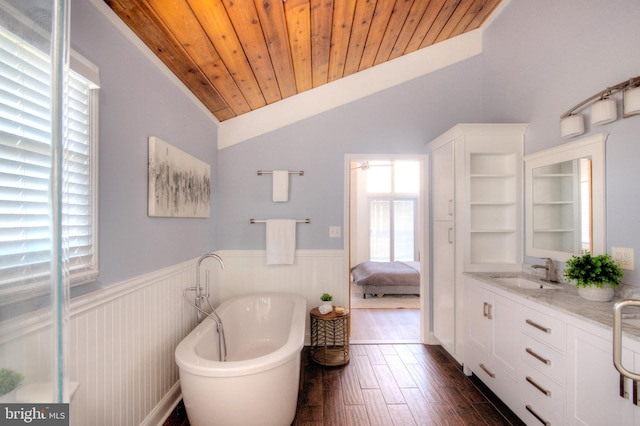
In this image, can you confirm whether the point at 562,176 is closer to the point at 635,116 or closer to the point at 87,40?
the point at 635,116

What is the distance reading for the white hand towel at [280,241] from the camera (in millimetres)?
2904

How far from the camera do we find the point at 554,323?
60.4 inches

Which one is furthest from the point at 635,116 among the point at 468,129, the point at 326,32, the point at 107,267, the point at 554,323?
the point at 107,267

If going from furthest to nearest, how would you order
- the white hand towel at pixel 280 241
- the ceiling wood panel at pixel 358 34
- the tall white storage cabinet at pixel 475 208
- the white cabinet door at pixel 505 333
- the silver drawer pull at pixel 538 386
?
1. the white hand towel at pixel 280 241
2. the tall white storage cabinet at pixel 475 208
3. the ceiling wood panel at pixel 358 34
4. the white cabinet door at pixel 505 333
5. the silver drawer pull at pixel 538 386

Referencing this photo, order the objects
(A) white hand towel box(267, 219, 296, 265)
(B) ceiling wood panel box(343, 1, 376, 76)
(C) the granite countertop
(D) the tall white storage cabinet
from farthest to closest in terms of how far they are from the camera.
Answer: (A) white hand towel box(267, 219, 296, 265) → (D) the tall white storage cabinet → (B) ceiling wood panel box(343, 1, 376, 76) → (C) the granite countertop

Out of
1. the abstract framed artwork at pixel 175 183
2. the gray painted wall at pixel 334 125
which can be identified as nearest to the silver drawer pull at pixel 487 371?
the gray painted wall at pixel 334 125

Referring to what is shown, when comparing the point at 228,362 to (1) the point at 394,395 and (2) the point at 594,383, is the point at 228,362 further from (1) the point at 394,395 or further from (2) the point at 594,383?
(2) the point at 594,383

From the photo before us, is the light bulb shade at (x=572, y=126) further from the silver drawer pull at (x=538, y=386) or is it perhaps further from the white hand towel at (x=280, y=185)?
Answer: the white hand towel at (x=280, y=185)

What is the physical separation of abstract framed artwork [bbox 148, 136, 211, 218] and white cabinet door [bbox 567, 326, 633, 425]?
234cm

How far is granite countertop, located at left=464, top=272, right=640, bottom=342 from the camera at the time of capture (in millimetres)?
1262

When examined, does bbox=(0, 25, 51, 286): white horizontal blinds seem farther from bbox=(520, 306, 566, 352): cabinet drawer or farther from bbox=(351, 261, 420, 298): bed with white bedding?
bbox=(351, 261, 420, 298): bed with white bedding

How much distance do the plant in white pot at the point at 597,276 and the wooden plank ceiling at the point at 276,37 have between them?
199 centimetres

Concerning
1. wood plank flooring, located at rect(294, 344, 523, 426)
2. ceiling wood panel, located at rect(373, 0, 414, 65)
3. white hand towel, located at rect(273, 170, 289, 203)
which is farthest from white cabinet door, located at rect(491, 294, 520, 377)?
ceiling wood panel, located at rect(373, 0, 414, 65)

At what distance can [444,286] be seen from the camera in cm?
271
